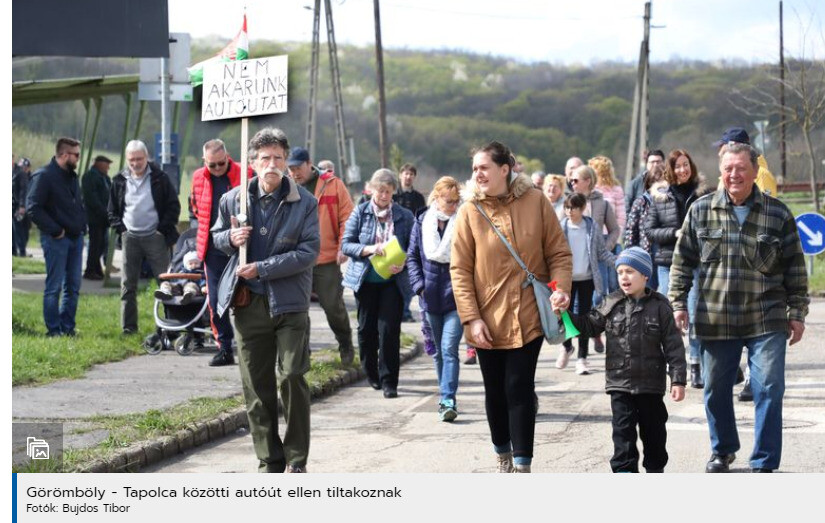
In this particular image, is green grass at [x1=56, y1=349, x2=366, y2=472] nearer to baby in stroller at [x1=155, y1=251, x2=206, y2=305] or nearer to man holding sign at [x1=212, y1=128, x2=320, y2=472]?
man holding sign at [x1=212, y1=128, x2=320, y2=472]

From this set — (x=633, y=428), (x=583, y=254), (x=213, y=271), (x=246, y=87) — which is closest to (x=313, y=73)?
(x=583, y=254)

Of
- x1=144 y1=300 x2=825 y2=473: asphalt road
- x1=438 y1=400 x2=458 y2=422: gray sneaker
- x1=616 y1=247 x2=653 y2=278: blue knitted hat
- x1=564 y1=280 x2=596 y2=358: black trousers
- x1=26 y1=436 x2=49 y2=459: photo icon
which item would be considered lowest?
x1=144 y1=300 x2=825 y2=473: asphalt road

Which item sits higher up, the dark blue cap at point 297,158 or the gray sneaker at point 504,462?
the dark blue cap at point 297,158

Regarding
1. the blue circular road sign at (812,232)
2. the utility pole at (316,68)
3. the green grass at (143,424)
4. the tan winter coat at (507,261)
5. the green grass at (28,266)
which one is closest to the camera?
the tan winter coat at (507,261)

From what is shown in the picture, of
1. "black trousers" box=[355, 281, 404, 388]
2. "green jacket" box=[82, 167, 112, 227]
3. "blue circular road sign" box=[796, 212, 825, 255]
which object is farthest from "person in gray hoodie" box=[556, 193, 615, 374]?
"green jacket" box=[82, 167, 112, 227]

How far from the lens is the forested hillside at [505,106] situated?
70.6 metres

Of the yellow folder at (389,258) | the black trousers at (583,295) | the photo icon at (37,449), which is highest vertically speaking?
the yellow folder at (389,258)

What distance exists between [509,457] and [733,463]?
4.72 feet

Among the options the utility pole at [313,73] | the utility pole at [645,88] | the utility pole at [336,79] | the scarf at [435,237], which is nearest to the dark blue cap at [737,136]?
the scarf at [435,237]

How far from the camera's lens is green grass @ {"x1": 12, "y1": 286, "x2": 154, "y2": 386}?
11.2 m

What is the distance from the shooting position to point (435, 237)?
10023 millimetres

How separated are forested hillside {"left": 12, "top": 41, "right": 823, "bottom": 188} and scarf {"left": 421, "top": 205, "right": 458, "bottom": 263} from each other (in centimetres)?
4880

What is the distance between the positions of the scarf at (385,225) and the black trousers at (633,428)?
4124 mm

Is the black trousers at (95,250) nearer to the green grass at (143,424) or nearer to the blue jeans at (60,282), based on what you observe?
the blue jeans at (60,282)
